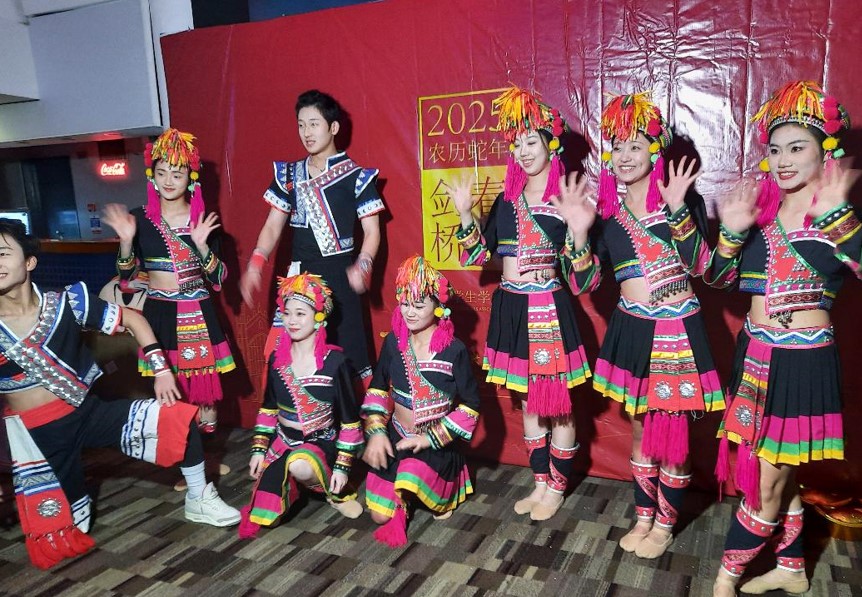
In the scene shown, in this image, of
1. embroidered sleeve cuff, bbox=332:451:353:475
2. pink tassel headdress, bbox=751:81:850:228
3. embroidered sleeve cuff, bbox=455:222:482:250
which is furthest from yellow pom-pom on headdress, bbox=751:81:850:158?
embroidered sleeve cuff, bbox=332:451:353:475

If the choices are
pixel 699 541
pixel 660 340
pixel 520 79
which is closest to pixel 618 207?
pixel 660 340

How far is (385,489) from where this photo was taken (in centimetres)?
245

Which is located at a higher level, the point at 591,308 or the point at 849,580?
the point at 591,308

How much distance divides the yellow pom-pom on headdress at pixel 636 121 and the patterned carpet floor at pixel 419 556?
1440mm

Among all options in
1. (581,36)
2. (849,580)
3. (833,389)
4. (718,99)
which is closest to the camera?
(833,389)

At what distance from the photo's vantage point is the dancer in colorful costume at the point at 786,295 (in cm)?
178

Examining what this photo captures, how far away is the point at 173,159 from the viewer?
276 centimetres

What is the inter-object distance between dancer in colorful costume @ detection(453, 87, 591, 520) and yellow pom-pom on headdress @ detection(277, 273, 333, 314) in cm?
58

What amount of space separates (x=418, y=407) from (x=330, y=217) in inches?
37.2

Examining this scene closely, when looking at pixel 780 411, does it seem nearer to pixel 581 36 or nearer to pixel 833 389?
pixel 833 389

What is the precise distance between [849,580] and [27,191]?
220 inches

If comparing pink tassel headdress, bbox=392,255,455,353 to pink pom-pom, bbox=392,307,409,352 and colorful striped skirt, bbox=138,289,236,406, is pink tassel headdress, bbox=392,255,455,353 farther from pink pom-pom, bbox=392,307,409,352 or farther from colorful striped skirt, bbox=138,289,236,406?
colorful striped skirt, bbox=138,289,236,406

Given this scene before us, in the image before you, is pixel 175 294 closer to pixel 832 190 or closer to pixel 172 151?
pixel 172 151

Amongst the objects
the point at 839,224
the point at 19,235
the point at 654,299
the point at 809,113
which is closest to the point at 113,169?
the point at 19,235
